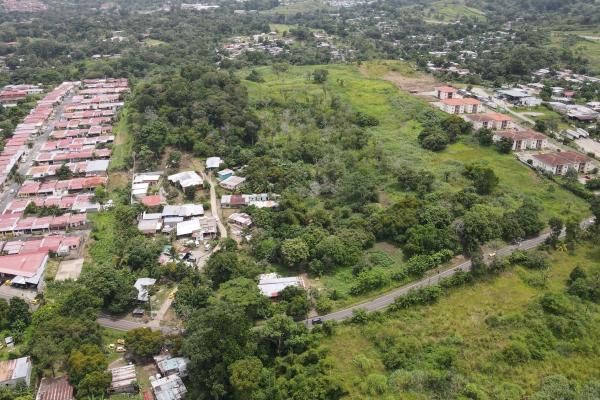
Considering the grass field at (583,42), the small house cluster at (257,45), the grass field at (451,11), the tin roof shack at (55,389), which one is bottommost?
the tin roof shack at (55,389)

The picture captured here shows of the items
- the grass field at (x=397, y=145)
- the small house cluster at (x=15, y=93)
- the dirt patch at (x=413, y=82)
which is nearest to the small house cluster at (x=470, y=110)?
the grass field at (x=397, y=145)

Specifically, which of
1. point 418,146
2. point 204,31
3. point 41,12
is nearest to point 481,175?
point 418,146

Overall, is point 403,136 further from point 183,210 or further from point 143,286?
point 143,286

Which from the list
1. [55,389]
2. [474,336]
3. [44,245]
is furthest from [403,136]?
[55,389]

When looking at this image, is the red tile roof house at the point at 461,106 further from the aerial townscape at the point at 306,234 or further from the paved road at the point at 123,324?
the paved road at the point at 123,324

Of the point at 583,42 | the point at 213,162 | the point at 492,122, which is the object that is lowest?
the point at 213,162

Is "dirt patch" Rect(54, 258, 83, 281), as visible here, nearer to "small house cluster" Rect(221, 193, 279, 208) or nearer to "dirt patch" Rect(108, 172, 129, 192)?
"small house cluster" Rect(221, 193, 279, 208)
